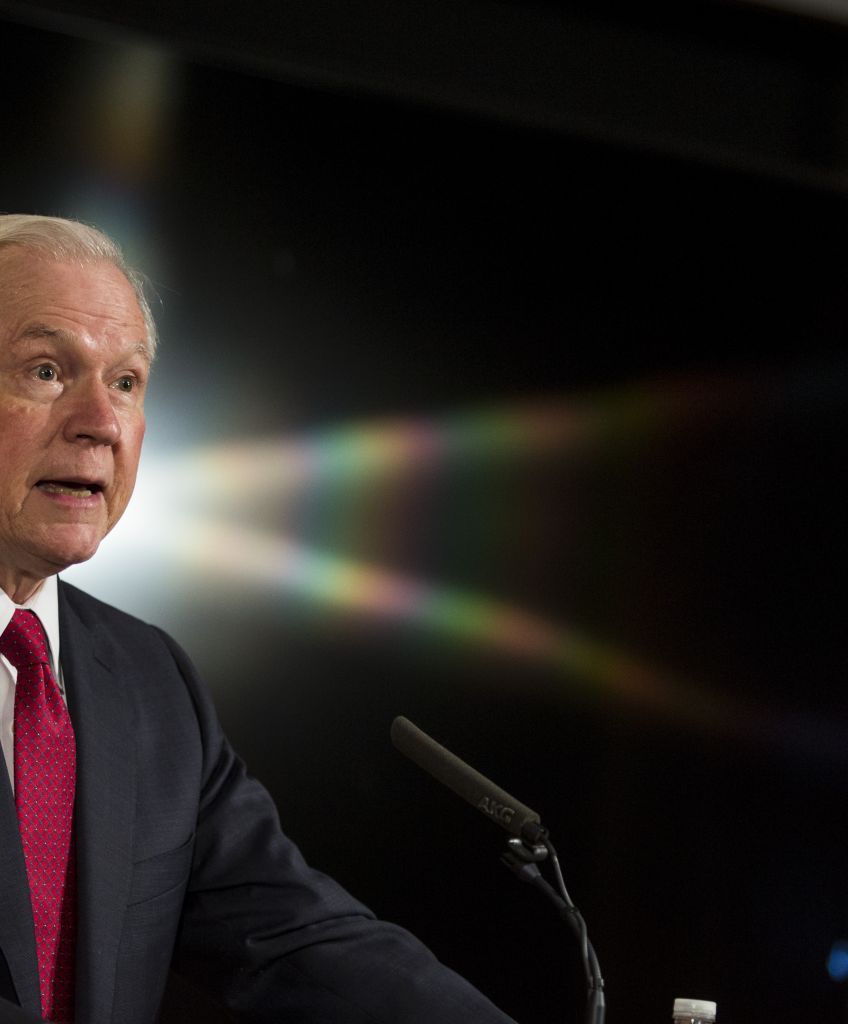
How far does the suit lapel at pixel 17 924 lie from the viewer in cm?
151

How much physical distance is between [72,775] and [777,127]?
6.60 ft

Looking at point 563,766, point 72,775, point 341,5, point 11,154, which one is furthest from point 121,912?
point 341,5

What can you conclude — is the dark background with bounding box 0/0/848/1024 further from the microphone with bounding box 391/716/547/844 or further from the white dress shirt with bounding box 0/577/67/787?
the microphone with bounding box 391/716/547/844

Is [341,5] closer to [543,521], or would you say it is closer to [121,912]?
[543,521]

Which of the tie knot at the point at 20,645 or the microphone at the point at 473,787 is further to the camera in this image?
the tie knot at the point at 20,645

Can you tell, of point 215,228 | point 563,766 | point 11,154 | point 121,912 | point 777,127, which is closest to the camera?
point 121,912

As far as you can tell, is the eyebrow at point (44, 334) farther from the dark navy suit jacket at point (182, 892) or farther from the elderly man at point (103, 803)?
the dark navy suit jacket at point (182, 892)

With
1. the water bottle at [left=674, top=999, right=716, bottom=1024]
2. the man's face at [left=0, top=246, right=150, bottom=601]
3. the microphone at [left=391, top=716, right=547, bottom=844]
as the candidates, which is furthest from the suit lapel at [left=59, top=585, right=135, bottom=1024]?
the water bottle at [left=674, top=999, right=716, bottom=1024]

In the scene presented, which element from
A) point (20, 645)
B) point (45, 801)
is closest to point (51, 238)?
point (20, 645)

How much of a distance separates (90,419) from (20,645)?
0.30 m

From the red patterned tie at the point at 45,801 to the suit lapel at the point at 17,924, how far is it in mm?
47

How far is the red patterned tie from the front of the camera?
161 centimetres

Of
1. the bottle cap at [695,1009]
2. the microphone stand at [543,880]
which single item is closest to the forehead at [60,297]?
the microphone stand at [543,880]

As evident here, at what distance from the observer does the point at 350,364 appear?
8.19 ft
